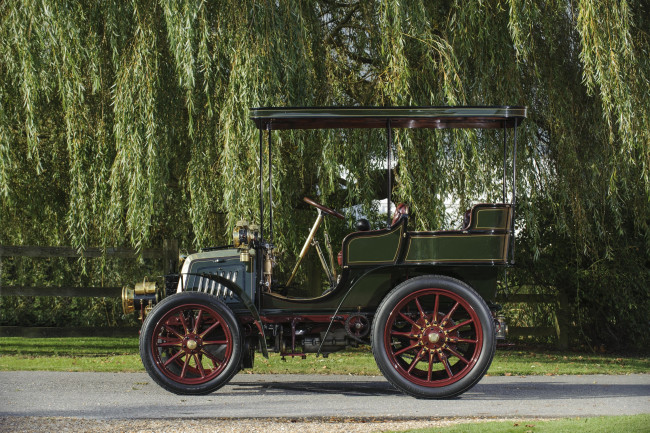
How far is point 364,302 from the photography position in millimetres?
5953

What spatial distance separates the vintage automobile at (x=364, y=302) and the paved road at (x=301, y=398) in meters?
0.26

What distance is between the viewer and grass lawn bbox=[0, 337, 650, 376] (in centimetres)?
800

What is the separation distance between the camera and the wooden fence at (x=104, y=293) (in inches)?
379

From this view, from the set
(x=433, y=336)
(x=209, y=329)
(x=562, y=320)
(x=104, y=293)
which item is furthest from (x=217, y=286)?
(x=562, y=320)

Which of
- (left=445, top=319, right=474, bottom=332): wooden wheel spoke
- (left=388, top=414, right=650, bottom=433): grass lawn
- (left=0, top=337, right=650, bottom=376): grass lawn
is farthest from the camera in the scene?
(left=0, top=337, right=650, bottom=376): grass lawn

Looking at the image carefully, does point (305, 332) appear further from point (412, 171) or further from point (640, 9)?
point (640, 9)

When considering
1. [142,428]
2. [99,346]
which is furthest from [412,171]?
[99,346]

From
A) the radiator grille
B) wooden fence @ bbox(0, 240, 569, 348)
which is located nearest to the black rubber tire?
the radiator grille

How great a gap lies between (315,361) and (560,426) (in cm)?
475

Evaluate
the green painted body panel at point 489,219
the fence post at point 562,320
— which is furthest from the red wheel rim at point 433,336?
the fence post at point 562,320

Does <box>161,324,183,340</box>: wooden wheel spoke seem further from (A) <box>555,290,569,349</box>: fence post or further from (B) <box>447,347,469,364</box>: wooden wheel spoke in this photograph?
(A) <box>555,290,569,349</box>: fence post

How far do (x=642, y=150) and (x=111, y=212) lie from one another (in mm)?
5389

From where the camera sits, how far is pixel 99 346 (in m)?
11.9

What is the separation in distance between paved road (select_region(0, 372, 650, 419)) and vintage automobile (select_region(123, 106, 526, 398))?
0.87 feet
